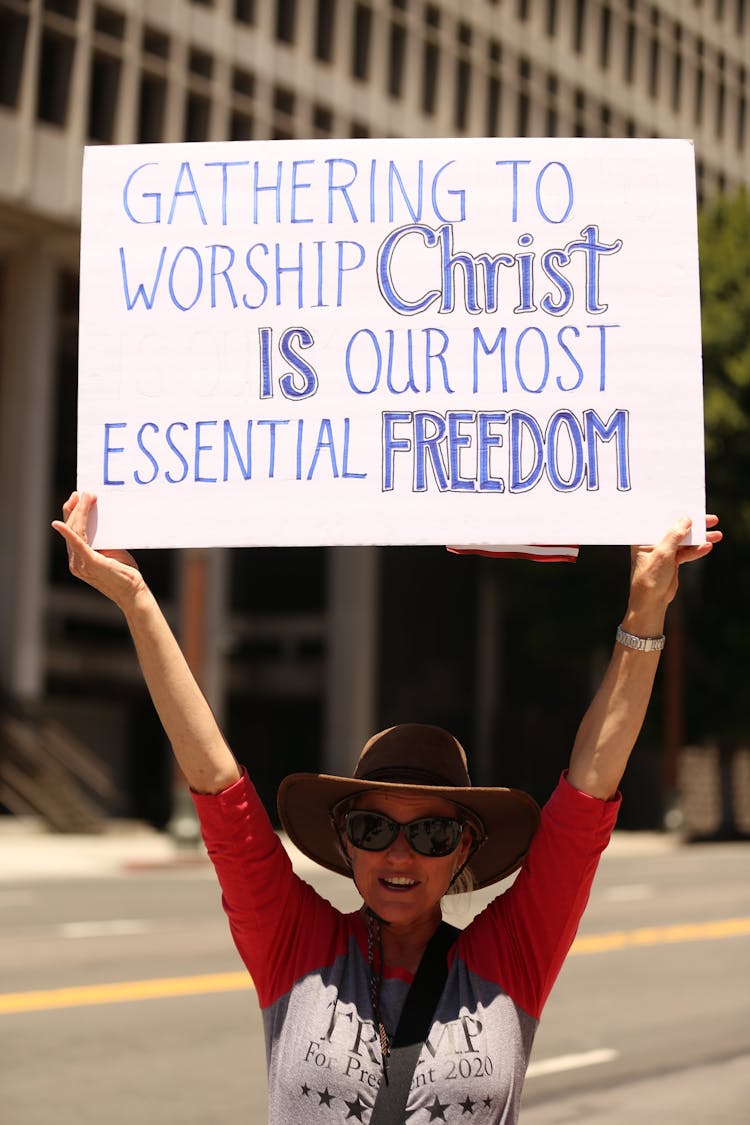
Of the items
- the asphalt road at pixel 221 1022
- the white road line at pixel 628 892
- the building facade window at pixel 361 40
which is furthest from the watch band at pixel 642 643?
the building facade window at pixel 361 40

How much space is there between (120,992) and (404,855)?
921 centimetres

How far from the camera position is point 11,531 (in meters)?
35.3

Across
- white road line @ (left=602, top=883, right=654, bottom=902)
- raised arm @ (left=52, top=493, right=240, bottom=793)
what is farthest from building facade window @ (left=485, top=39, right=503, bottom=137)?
raised arm @ (left=52, top=493, right=240, bottom=793)

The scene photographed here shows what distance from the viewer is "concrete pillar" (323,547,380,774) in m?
41.6

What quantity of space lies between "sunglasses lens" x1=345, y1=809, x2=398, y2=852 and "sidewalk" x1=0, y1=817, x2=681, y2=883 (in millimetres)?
20687

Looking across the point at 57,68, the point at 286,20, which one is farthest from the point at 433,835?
the point at 286,20

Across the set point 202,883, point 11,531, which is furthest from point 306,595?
point 202,883

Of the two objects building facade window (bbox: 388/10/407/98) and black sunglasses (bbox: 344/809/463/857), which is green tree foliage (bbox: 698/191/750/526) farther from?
black sunglasses (bbox: 344/809/463/857)

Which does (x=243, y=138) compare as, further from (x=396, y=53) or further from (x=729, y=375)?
(x=729, y=375)

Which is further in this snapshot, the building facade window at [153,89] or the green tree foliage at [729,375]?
the green tree foliage at [729,375]

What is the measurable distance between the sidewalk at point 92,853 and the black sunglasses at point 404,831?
20.7 metres

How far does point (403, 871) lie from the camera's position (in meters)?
3.20

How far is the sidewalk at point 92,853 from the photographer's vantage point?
82.1 feet

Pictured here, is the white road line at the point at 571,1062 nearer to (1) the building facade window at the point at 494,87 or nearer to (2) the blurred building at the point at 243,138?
(2) the blurred building at the point at 243,138
